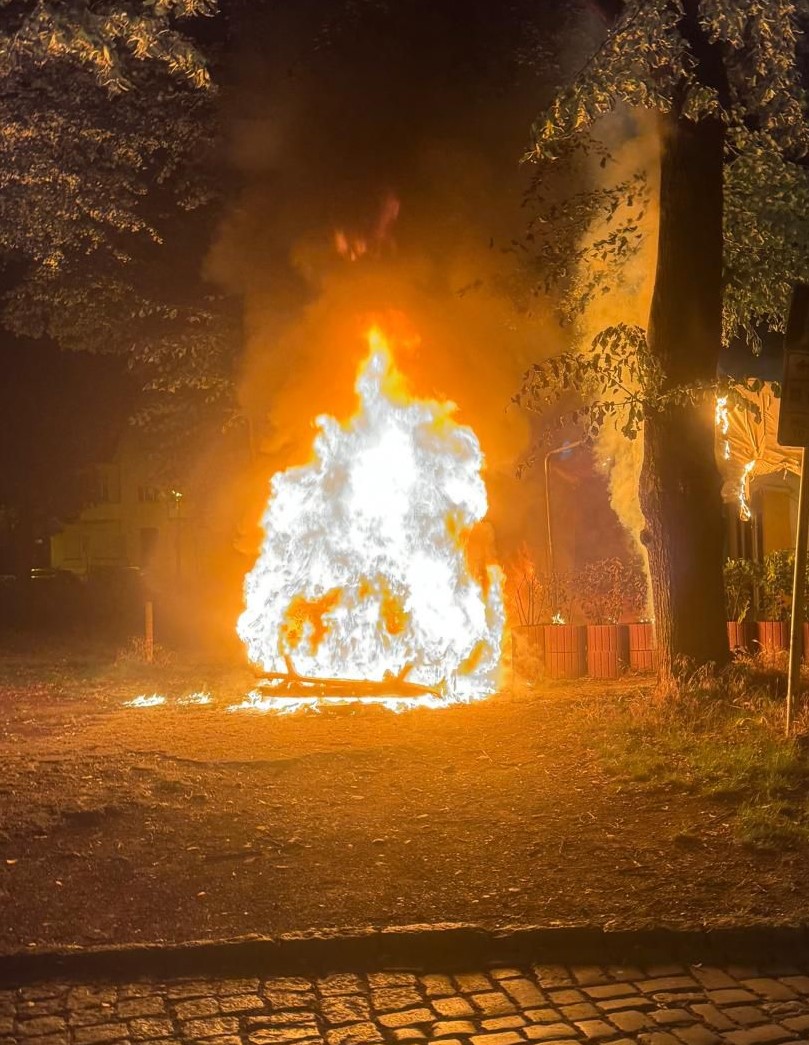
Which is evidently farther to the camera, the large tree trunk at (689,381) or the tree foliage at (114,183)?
the large tree trunk at (689,381)

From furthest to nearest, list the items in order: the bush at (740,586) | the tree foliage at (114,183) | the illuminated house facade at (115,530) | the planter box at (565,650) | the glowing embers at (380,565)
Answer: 1. the illuminated house facade at (115,530)
2. the bush at (740,586)
3. the planter box at (565,650)
4. the glowing embers at (380,565)
5. the tree foliage at (114,183)

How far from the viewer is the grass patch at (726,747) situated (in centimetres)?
616

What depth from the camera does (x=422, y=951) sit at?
470cm

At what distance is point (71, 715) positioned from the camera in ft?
33.3

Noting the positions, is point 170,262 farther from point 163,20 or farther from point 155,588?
point 155,588

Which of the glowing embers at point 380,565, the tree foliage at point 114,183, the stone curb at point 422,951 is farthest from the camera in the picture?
the glowing embers at point 380,565

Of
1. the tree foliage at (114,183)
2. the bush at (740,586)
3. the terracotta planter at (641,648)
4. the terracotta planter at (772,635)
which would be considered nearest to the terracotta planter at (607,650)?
the terracotta planter at (641,648)

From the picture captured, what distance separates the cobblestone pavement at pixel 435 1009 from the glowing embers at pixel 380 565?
5827 millimetres

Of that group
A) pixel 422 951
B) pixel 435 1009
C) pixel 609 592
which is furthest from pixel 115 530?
pixel 435 1009

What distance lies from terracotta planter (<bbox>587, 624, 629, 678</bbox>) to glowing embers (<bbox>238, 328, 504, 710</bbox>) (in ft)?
3.18

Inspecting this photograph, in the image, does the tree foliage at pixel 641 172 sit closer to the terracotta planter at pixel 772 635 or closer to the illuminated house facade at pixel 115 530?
the terracotta planter at pixel 772 635

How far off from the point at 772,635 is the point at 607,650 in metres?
1.68

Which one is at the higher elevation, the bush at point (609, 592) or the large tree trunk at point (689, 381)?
the large tree trunk at point (689, 381)

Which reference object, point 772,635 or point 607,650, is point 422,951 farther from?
point 772,635
